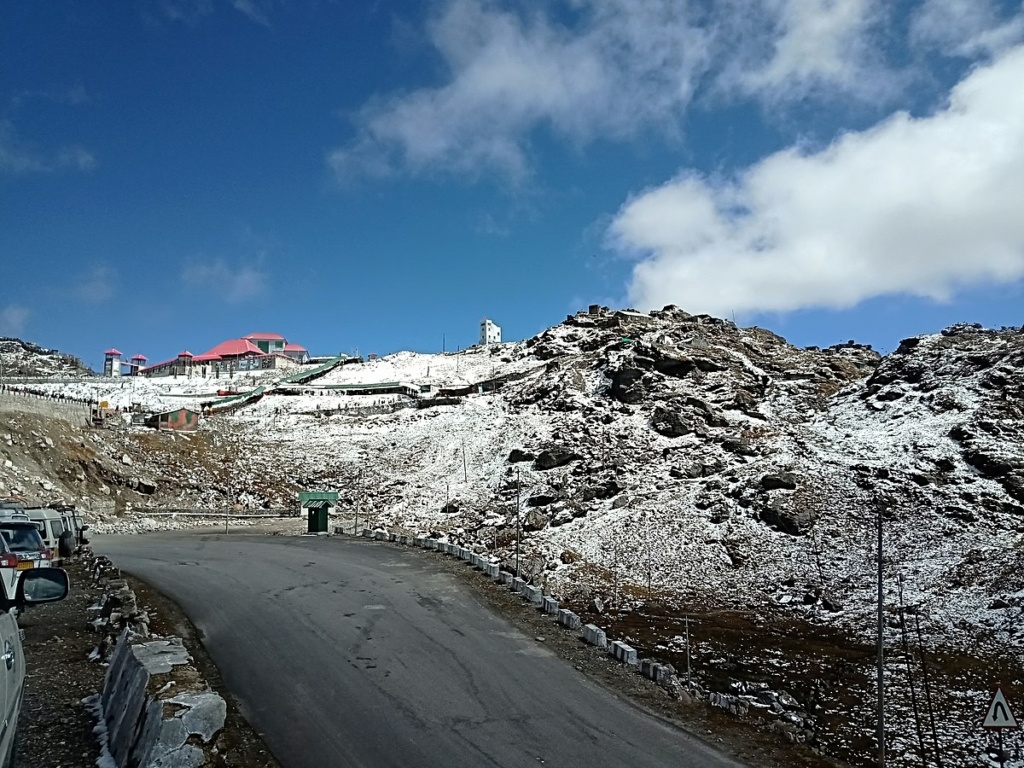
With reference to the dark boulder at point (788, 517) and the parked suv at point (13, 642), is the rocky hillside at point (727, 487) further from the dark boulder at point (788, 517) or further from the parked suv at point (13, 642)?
the parked suv at point (13, 642)

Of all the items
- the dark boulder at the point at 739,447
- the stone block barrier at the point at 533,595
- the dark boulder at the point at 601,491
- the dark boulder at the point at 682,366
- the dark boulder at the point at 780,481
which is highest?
the dark boulder at the point at 682,366

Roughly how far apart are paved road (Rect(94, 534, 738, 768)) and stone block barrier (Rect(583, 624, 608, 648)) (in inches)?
42.4

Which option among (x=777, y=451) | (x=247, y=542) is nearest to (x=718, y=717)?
(x=247, y=542)

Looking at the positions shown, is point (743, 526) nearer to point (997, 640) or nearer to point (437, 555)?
point (997, 640)

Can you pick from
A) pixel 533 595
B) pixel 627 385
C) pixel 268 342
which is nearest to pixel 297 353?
pixel 268 342

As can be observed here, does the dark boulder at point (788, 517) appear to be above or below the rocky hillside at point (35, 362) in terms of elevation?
below

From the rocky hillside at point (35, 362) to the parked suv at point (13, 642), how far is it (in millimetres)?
91057

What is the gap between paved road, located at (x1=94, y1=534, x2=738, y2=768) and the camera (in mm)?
8758

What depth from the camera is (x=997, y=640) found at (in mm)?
18375

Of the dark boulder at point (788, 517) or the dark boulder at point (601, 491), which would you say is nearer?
the dark boulder at point (788, 517)

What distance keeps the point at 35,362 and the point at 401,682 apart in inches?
4760

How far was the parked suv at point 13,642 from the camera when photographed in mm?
4938

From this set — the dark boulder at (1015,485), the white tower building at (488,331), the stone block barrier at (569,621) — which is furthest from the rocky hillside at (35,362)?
the dark boulder at (1015,485)

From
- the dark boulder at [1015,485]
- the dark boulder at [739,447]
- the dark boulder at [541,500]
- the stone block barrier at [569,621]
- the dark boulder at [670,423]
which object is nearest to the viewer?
the stone block barrier at [569,621]
